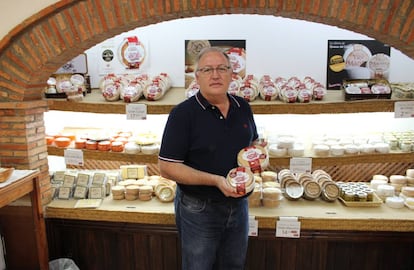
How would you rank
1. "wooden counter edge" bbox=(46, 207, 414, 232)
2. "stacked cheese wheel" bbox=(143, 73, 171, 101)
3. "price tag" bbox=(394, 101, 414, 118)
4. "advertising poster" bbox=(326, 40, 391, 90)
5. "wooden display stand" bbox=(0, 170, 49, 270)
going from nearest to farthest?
1. "wooden display stand" bbox=(0, 170, 49, 270)
2. "wooden counter edge" bbox=(46, 207, 414, 232)
3. "price tag" bbox=(394, 101, 414, 118)
4. "stacked cheese wheel" bbox=(143, 73, 171, 101)
5. "advertising poster" bbox=(326, 40, 391, 90)

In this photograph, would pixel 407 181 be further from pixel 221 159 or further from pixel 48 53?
pixel 48 53

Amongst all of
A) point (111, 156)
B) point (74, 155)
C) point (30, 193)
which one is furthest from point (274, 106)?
point (30, 193)

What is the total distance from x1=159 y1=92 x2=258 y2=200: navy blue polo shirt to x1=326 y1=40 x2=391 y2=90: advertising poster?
2.03 metres

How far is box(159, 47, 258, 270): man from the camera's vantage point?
2.09 m

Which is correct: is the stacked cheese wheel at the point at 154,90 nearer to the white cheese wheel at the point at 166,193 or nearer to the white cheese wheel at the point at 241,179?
the white cheese wheel at the point at 166,193

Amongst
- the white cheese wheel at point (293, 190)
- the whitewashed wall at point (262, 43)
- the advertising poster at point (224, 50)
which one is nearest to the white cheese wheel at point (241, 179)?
the white cheese wheel at point (293, 190)

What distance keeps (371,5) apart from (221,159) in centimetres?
149

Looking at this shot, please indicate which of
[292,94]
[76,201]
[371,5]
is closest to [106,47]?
[76,201]

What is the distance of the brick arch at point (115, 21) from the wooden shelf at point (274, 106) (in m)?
0.40

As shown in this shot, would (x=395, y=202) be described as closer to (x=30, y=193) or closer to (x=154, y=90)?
(x=154, y=90)

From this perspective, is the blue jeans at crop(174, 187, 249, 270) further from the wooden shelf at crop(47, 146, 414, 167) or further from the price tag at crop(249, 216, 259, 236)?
the wooden shelf at crop(47, 146, 414, 167)

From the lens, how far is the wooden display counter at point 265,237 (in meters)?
2.89

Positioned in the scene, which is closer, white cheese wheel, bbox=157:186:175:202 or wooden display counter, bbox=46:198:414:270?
wooden display counter, bbox=46:198:414:270

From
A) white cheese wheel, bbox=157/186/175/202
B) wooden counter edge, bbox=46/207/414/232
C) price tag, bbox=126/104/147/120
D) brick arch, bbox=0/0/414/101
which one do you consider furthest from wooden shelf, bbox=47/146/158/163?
brick arch, bbox=0/0/414/101
